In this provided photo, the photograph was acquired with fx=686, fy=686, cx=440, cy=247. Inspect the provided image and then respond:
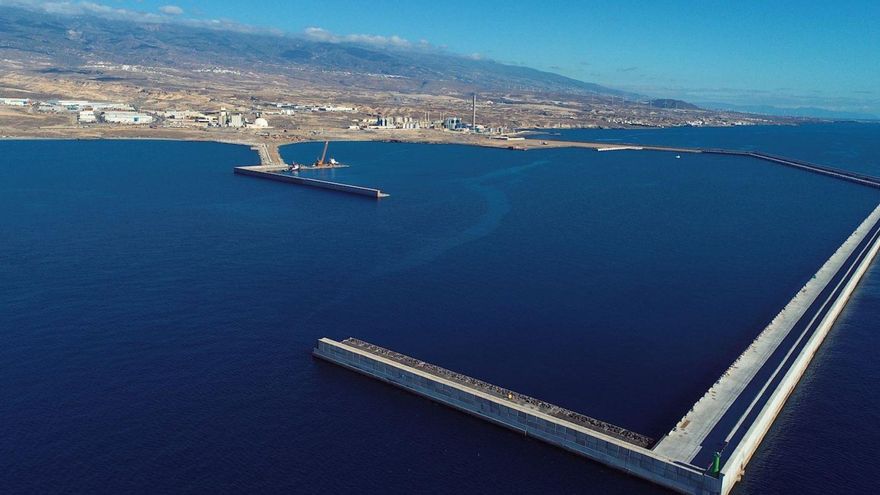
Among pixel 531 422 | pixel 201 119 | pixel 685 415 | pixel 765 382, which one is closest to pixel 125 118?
pixel 201 119

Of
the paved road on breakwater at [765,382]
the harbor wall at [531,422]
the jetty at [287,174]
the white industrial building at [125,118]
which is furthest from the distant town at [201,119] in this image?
the harbor wall at [531,422]

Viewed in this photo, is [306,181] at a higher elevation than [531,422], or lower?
higher

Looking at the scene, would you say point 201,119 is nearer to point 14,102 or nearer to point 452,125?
point 14,102

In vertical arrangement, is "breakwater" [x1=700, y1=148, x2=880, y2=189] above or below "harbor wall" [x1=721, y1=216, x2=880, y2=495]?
above

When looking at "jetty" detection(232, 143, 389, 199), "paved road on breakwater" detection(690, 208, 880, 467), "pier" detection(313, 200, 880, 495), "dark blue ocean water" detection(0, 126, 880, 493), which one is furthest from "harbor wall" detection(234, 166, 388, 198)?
"paved road on breakwater" detection(690, 208, 880, 467)

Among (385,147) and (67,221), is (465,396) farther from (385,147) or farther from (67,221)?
(385,147)

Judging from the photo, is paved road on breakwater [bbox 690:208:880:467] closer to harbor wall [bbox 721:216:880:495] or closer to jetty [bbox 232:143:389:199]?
harbor wall [bbox 721:216:880:495]
